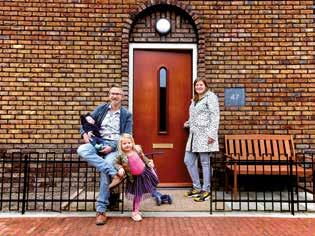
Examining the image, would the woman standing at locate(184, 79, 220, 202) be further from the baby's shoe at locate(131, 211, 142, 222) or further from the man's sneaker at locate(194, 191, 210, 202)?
the baby's shoe at locate(131, 211, 142, 222)

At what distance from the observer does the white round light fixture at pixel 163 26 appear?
629 cm

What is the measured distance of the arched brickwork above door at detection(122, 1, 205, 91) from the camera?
6.22m

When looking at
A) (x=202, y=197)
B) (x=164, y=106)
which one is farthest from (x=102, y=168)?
(x=164, y=106)

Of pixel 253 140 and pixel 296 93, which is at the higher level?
pixel 296 93

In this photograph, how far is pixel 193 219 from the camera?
443 cm

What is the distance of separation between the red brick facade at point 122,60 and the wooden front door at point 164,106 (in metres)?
0.31

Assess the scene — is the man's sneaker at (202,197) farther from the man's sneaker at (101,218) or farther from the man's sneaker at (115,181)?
the man's sneaker at (101,218)

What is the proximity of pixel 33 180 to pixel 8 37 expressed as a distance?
261 cm

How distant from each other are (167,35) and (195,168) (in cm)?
253

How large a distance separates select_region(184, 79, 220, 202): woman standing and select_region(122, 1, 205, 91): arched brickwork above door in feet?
2.79

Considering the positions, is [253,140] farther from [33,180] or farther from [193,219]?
[33,180]

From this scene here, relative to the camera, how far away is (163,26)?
6297 millimetres

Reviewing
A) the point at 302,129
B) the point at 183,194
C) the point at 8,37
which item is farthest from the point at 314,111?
the point at 8,37

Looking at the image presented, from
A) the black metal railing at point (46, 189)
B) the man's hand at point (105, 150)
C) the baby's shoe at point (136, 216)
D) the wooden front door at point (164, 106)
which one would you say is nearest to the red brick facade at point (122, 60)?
the wooden front door at point (164, 106)
